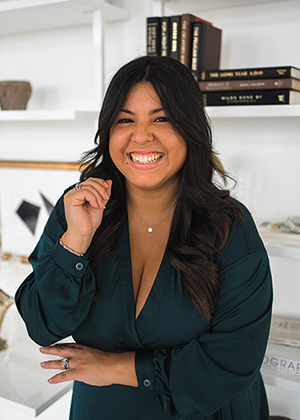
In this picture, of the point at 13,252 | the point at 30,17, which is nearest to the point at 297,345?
the point at 13,252

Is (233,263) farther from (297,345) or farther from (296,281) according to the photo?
(296,281)

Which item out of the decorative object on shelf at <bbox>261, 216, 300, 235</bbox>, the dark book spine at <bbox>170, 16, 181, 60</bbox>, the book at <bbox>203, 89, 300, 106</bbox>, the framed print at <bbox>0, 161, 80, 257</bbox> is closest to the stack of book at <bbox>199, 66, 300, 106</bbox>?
the book at <bbox>203, 89, 300, 106</bbox>

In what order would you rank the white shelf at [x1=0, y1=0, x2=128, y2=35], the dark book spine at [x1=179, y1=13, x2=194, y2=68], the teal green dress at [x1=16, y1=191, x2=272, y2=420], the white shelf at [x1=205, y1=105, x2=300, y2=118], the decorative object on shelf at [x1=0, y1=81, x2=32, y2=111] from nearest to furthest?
the teal green dress at [x1=16, y1=191, x2=272, y2=420]
the white shelf at [x1=205, y1=105, x2=300, y2=118]
the dark book spine at [x1=179, y1=13, x2=194, y2=68]
the white shelf at [x1=0, y1=0, x2=128, y2=35]
the decorative object on shelf at [x1=0, y1=81, x2=32, y2=111]

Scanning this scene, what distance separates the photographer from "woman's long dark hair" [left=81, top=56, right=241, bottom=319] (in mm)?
1018

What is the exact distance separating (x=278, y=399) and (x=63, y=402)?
0.93 m

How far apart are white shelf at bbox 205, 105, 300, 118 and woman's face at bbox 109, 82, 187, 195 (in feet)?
0.98

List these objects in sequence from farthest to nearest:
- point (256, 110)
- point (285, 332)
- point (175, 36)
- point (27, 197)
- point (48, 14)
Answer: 1. point (27, 197)
2. point (48, 14)
3. point (285, 332)
4. point (175, 36)
5. point (256, 110)

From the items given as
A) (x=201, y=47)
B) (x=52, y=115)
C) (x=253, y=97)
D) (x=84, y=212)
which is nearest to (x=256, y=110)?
(x=253, y=97)

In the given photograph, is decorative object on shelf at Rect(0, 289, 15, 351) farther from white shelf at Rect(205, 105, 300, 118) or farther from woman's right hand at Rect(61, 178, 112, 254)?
white shelf at Rect(205, 105, 300, 118)

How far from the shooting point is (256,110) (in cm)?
126

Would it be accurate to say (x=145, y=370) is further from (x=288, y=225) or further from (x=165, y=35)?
(x=165, y=35)

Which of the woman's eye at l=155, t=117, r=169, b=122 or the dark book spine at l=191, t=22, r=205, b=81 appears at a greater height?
the dark book spine at l=191, t=22, r=205, b=81

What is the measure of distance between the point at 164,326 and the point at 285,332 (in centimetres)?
63

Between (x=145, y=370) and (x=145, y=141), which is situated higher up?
(x=145, y=141)
